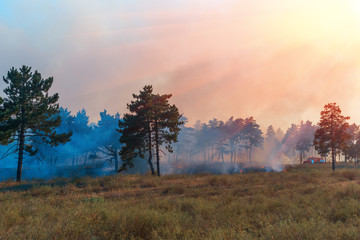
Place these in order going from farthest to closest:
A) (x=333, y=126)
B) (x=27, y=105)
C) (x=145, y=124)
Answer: (x=333, y=126), (x=145, y=124), (x=27, y=105)

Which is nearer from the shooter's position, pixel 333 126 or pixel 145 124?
pixel 145 124

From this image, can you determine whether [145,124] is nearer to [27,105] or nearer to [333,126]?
[27,105]

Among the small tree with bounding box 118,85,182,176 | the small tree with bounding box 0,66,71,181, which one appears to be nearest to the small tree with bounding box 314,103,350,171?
the small tree with bounding box 118,85,182,176

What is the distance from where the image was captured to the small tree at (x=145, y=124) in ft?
83.8

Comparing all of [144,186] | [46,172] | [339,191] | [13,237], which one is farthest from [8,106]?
[46,172]

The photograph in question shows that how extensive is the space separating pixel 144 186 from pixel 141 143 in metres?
9.55

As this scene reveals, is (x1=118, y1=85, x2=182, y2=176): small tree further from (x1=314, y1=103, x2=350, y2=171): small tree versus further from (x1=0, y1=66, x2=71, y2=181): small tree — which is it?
(x1=314, y1=103, x2=350, y2=171): small tree

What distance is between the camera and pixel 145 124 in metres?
26.0

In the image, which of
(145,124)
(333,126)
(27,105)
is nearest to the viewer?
(27,105)

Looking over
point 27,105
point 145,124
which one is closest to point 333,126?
point 145,124

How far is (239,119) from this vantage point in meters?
70.2

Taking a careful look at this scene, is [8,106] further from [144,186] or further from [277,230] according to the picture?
[277,230]

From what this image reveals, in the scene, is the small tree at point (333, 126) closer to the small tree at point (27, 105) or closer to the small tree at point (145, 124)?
the small tree at point (145, 124)

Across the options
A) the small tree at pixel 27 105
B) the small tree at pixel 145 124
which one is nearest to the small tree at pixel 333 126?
the small tree at pixel 145 124
